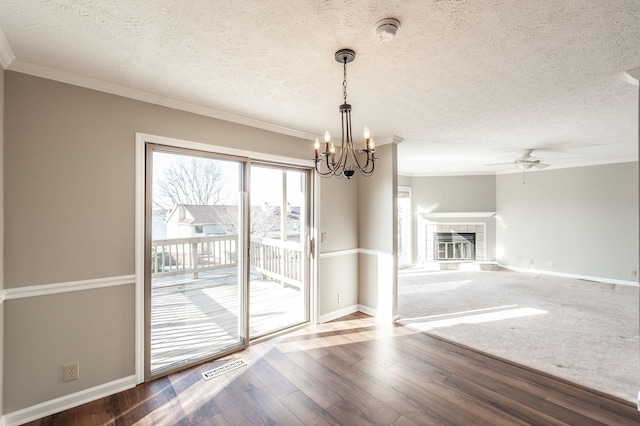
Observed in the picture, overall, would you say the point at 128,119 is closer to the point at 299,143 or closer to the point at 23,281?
the point at 23,281

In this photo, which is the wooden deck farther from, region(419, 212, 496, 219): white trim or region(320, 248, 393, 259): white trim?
region(419, 212, 496, 219): white trim

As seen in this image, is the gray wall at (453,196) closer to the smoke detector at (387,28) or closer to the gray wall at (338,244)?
the gray wall at (338,244)

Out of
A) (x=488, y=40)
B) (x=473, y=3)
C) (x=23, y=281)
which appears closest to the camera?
(x=473, y=3)

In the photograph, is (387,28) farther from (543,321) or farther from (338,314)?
(543,321)

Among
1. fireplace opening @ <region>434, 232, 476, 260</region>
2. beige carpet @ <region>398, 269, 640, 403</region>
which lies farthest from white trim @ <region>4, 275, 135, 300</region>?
fireplace opening @ <region>434, 232, 476, 260</region>

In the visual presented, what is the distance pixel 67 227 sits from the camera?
219cm

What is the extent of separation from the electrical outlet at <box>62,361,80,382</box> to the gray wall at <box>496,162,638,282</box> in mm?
8342

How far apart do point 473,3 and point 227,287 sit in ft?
10.1

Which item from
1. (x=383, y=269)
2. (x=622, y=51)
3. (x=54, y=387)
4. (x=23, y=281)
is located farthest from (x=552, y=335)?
(x=23, y=281)

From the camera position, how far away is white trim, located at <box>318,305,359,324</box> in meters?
3.95

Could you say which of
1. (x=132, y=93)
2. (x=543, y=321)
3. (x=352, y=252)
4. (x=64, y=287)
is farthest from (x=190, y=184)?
(x=543, y=321)

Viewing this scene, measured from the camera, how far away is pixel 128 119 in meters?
2.46

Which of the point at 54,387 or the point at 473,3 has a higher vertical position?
the point at 473,3

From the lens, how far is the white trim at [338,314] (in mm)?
3954
